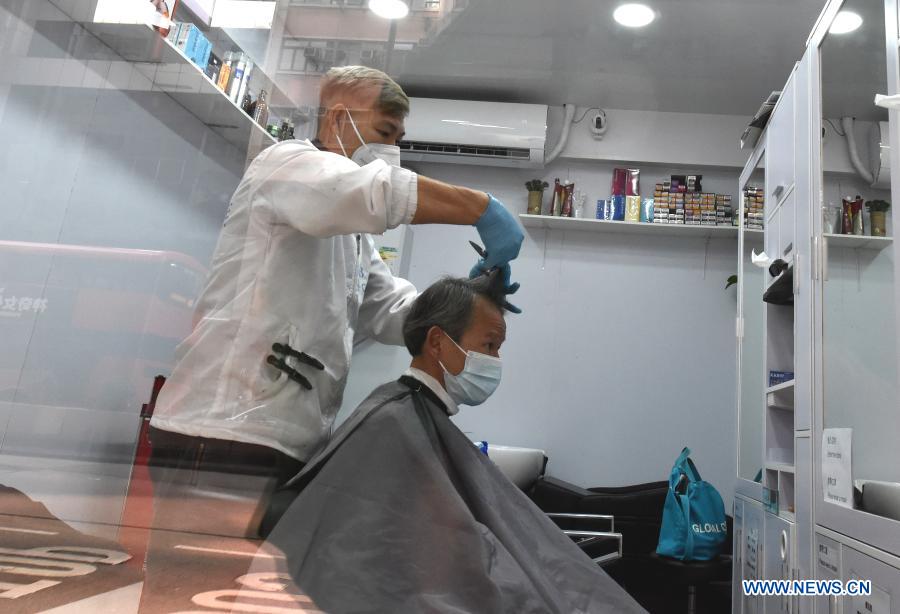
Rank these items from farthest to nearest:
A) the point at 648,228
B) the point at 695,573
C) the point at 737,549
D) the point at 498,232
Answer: the point at 648,228 < the point at 695,573 < the point at 737,549 < the point at 498,232

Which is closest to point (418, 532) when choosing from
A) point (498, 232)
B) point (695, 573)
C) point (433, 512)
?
point (433, 512)

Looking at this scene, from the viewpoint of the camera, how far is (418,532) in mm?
897

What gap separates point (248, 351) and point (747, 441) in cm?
266

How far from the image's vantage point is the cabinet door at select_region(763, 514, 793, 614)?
2.05 meters

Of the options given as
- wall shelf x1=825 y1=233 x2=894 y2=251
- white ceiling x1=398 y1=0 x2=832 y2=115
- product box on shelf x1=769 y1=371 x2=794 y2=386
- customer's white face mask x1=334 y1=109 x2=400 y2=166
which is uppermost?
white ceiling x1=398 y1=0 x2=832 y2=115

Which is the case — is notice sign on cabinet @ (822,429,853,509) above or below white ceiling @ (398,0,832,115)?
below

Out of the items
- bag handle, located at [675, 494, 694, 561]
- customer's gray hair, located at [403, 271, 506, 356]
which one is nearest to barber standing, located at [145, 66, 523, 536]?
customer's gray hair, located at [403, 271, 506, 356]

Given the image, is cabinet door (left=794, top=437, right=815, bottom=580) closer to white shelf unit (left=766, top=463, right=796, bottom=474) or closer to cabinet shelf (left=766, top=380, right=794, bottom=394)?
white shelf unit (left=766, top=463, right=796, bottom=474)

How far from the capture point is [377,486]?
0.98 metres

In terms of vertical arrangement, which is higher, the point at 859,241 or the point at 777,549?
the point at 859,241

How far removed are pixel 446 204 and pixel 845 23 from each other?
1.24 meters

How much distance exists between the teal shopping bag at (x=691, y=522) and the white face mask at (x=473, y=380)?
2.34 meters

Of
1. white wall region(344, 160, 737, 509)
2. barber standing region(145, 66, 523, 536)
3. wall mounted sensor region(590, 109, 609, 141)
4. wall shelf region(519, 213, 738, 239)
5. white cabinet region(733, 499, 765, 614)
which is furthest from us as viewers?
white wall region(344, 160, 737, 509)

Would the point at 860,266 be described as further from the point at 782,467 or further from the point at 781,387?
the point at 782,467
